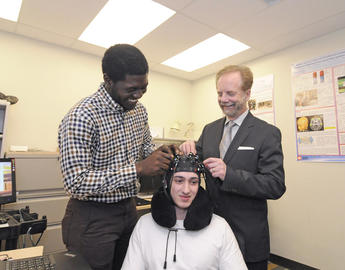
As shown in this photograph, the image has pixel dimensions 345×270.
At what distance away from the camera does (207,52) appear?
3377 mm

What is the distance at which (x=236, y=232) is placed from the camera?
1324 mm

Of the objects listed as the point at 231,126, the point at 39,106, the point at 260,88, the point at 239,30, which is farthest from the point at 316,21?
the point at 39,106

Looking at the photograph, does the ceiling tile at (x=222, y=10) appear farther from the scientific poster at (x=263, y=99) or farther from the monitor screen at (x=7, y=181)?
the monitor screen at (x=7, y=181)

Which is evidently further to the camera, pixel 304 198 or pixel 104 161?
pixel 304 198

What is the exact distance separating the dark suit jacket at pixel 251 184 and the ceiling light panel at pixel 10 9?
2443 millimetres

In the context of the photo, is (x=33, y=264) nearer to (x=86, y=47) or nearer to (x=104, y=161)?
(x=104, y=161)

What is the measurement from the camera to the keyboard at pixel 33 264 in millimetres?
918

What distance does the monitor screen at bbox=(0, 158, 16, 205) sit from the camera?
2131 millimetres

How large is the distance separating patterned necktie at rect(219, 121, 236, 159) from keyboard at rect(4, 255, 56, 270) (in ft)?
3.23

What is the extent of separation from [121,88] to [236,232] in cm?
93

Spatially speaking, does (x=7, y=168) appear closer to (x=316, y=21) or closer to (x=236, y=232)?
(x=236, y=232)

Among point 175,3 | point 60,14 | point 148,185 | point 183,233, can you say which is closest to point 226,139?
point 183,233

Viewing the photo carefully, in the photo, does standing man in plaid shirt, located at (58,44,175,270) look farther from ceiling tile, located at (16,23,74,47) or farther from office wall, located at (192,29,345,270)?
office wall, located at (192,29,345,270)

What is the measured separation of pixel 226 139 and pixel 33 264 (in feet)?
3.69
